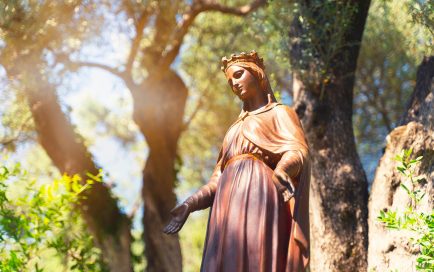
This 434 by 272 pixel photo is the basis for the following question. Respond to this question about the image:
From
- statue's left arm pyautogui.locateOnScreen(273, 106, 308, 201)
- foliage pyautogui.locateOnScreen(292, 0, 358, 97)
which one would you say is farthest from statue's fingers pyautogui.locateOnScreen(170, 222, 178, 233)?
foliage pyautogui.locateOnScreen(292, 0, 358, 97)

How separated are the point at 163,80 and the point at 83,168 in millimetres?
2559

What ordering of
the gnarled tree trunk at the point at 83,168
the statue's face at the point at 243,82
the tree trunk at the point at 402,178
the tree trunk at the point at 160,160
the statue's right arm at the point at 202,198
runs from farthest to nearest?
the tree trunk at the point at 160,160
the gnarled tree trunk at the point at 83,168
the tree trunk at the point at 402,178
the statue's face at the point at 243,82
the statue's right arm at the point at 202,198

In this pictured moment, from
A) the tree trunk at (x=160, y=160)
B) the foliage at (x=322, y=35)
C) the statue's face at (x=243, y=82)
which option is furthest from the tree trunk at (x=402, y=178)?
the tree trunk at (x=160, y=160)

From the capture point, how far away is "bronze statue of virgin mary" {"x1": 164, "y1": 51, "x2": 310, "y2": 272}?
16.6ft

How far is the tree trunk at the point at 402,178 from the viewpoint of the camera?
7199 millimetres

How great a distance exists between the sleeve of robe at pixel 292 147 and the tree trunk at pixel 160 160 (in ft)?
19.2

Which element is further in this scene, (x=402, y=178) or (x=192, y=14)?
(x=192, y=14)

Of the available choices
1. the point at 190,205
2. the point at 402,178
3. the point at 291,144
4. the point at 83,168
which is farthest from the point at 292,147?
the point at 83,168

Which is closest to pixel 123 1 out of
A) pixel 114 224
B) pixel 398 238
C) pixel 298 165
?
pixel 114 224

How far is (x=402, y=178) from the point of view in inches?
301

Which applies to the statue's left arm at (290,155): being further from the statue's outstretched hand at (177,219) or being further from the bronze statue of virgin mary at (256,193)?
the statue's outstretched hand at (177,219)

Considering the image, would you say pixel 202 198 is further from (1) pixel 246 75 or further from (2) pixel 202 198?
(1) pixel 246 75

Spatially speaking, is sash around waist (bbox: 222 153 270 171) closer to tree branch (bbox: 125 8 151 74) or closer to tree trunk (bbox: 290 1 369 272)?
tree trunk (bbox: 290 1 369 272)

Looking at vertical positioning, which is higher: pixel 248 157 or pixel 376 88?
pixel 376 88
